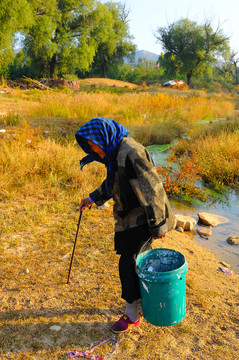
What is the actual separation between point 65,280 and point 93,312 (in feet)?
1.71

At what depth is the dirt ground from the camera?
2.26 meters

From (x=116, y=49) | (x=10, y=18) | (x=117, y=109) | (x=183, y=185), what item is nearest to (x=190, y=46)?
(x=116, y=49)

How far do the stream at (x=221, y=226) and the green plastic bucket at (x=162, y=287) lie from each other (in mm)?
1767

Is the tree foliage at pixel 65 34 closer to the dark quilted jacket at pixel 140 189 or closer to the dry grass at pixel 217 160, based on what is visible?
the dry grass at pixel 217 160

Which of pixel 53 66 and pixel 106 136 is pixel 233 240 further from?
pixel 53 66

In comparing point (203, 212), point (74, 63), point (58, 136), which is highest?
point (74, 63)

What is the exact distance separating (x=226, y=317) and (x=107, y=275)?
115 centimetres

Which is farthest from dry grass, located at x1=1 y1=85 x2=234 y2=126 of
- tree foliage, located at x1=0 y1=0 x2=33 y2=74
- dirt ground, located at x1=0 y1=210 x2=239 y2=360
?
tree foliage, located at x1=0 y1=0 x2=33 y2=74

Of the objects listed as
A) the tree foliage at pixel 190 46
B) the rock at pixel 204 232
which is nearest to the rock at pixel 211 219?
the rock at pixel 204 232

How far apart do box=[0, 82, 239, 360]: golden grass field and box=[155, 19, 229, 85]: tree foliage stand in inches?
1369

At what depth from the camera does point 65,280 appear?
9.96ft

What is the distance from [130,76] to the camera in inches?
1646

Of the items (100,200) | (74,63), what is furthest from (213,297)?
(74,63)

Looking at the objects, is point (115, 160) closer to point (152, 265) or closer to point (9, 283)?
point (152, 265)
